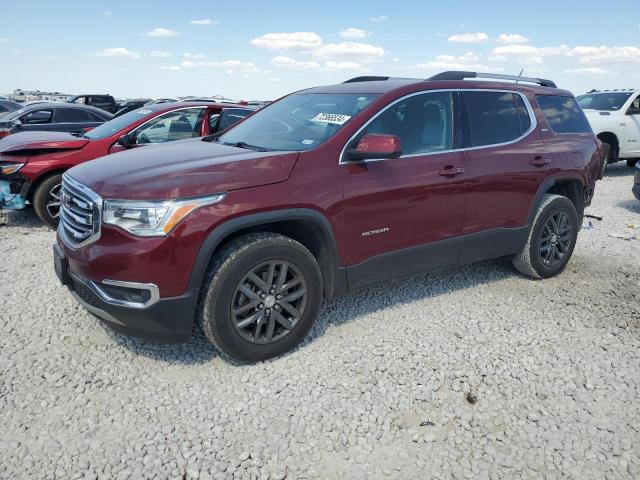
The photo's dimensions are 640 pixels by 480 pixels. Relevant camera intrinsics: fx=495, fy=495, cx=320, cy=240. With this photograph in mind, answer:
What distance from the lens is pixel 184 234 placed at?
2746mm

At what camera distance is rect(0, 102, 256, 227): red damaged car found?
6000mm

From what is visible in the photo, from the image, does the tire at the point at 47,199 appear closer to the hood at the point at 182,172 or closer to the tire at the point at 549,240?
the hood at the point at 182,172

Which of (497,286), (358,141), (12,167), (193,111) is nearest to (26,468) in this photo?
(358,141)

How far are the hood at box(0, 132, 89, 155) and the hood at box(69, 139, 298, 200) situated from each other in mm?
3209

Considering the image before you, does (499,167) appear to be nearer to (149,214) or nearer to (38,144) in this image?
(149,214)

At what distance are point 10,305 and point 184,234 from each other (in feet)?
7.31

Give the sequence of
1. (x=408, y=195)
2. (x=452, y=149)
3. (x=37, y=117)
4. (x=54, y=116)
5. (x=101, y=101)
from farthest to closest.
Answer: (x=101, y=101) < (x=37, y=117) < (x=54, y=116) < (x=452, y=149) < (x=408, y=195)

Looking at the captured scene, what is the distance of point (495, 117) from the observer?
418 cm

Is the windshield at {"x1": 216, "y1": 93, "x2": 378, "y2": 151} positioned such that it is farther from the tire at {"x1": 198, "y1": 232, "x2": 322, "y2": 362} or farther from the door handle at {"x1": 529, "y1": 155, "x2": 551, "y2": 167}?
the door handle at {"x1": 529, "y1": 155, "x2": 551, "y2": 167}

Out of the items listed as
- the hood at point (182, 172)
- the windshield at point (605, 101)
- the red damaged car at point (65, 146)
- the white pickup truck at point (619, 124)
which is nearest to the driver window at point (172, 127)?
the red damaged car at point (65, 146)

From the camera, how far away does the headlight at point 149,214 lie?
2730 mm

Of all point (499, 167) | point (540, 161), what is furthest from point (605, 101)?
point (499, 167)

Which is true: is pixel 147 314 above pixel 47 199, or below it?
above

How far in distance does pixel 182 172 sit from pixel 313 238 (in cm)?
95
